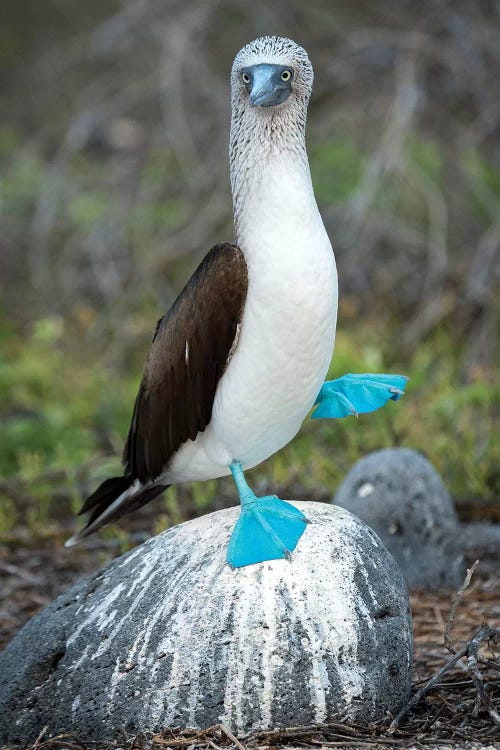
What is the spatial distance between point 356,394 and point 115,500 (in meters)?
1.00

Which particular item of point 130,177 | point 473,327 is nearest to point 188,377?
point 473,327

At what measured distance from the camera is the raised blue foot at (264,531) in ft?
10.0

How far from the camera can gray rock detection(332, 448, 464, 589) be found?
432cm

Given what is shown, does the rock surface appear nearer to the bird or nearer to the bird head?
the bird

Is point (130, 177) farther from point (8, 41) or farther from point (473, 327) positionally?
point (8, 41)

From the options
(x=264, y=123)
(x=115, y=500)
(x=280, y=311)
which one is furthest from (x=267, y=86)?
(x=115, y=500)

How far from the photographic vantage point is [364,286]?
830cm

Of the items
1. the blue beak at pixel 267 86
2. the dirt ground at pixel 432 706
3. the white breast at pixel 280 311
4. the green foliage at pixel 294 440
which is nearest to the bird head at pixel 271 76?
the blue beak at pixel 267 86

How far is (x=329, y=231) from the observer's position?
26.0 feet

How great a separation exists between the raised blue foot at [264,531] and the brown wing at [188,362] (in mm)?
367

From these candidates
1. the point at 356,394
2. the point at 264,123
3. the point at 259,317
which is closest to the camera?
the point at 259,317

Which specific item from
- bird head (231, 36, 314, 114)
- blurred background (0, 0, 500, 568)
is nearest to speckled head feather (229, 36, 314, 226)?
bird head (231, 36, 314, 114)

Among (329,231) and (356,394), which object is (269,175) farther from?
(329,231)

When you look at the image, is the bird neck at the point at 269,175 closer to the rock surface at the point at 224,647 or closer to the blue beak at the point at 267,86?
the blue beak at the point at 267,86
